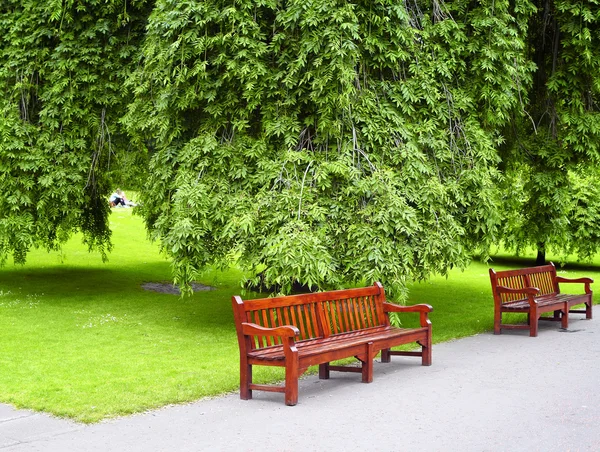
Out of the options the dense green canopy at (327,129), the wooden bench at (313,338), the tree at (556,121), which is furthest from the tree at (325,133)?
the tree at (556,121)

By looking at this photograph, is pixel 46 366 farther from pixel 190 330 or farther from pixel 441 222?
pixel 441 222

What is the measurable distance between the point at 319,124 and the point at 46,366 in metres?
5.21

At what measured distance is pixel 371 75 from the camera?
12367mm

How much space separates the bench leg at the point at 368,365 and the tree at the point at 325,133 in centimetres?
232

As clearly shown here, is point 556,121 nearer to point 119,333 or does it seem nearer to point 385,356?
point 385,356

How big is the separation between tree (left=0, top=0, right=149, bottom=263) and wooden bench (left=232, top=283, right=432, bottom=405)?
7376 millimetres

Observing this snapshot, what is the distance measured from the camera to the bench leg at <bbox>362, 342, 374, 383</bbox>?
27.6 feet

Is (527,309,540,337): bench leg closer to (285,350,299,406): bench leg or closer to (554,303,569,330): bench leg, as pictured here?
(554,303,569,330): bench leg

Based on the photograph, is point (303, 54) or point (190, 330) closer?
point (303, 54)

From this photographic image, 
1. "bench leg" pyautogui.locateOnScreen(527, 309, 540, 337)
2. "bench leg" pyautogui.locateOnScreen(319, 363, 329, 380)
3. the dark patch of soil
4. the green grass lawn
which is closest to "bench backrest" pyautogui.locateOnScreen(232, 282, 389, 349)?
"bench leg" pyautogui.locateOnScreen(319, 363, 329, 380)

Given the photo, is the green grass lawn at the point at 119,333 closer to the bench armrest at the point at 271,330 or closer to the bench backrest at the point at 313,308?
the bench backrest at the point at 313,308

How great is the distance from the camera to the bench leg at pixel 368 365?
8406mm

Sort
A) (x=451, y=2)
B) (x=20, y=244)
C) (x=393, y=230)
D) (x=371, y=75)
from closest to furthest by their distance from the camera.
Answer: (x=393, y=230)
(x=371, y=75)
(x=451, y=2)
(x=20, y=244)

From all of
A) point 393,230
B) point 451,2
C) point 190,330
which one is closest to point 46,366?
point 190,330
